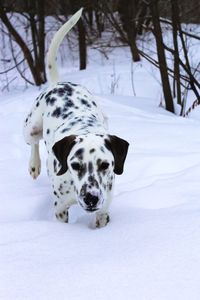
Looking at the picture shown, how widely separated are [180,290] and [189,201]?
5.06 feet

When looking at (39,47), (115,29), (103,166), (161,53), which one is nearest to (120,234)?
(103,166)

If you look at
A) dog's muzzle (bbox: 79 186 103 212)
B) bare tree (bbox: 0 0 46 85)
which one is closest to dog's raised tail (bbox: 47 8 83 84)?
dog's muzzle (bbox: 79 186 103 212)

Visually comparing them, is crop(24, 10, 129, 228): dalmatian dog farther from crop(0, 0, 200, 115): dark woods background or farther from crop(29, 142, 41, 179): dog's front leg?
crop(0, 0, 200, 115): dark woods background

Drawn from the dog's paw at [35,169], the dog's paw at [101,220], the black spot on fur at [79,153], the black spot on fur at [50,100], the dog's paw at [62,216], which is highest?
the black spot on fur at [79,153]

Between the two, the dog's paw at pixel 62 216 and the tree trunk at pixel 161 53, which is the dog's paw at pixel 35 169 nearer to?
the dog's paw at pixel 62 216

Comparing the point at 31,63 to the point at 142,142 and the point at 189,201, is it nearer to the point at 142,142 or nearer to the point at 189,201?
the point at 142,142

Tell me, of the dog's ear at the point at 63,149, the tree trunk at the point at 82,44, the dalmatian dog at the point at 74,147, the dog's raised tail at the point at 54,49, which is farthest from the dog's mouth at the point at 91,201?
the tree trunk at the point at 82,44

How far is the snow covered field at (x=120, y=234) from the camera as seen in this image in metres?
2.18

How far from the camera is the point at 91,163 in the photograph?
296 cm

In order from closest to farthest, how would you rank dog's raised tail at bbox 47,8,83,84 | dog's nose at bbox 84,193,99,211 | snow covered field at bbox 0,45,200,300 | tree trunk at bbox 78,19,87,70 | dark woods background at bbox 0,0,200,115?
snow covered field at bbox 0,45,200,300, dog's nose at bbox 84,193,99,211, dog's raised tail at bbox 47,8,83,84, dark woods background at bbox 0,0,200,115, tree trunk at bbox 78,19,87,70

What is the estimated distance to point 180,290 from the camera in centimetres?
209

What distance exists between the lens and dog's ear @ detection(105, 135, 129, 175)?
3.15 meters

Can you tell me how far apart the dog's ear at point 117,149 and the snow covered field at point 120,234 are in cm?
35

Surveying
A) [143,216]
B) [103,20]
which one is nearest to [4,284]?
[143,216]
